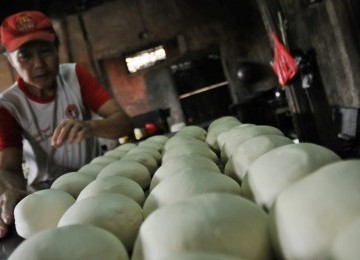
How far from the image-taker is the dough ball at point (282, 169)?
726 millimetres

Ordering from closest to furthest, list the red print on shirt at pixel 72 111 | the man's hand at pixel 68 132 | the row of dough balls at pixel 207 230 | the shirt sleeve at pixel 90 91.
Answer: the row of dough balls at pixel 207 230 < the man's hand at pixel 68 132 < the red print on shirt at pixel 72 111 < the shirt sleeve at pixel 90 91

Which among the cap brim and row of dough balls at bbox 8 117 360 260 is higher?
the cap brim

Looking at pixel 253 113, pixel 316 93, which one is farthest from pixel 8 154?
pixel 253 113

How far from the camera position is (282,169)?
748mm

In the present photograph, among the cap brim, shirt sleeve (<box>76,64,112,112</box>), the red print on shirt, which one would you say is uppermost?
the cap brim

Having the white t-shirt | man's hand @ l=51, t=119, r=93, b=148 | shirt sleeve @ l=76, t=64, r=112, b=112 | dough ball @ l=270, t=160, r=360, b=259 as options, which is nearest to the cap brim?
the white t-shirt

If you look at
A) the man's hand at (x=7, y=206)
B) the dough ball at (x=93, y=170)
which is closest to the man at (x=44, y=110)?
the dough ball at (x=93, y=170)

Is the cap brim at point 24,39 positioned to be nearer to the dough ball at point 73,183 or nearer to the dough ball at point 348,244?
the dough ball at point 73,183

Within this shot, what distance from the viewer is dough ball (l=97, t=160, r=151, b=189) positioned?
1263 mm

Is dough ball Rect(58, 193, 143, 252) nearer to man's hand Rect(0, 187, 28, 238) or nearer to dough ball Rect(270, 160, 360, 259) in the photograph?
dough ball Rect(270, 160, 360, 259)

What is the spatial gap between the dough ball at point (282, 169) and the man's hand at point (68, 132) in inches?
47.5

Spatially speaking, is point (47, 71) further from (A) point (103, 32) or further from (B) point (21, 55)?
(A) point (103, 32)

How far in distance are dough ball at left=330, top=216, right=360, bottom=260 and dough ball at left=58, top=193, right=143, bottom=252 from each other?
45 centimetres

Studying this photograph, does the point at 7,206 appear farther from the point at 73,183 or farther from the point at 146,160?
the point at 146,160
